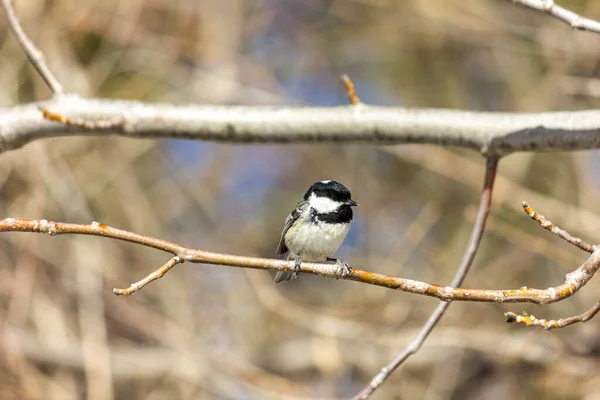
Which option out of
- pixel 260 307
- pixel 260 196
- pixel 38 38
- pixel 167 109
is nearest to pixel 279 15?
pixel 260 196

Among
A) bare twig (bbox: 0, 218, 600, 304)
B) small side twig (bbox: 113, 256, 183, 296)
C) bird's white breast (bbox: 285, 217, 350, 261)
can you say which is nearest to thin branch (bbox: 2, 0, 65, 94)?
bare twig (bbox: 0, 218, 600, 304)

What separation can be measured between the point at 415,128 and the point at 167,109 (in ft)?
3.46

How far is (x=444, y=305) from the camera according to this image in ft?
7.89

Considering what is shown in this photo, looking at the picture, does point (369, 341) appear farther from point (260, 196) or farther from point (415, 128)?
point (260, 196)

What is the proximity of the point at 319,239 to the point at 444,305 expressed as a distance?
2.10ft

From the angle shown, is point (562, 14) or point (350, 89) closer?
point (562, 14)

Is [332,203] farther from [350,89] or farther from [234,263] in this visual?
[234,263]

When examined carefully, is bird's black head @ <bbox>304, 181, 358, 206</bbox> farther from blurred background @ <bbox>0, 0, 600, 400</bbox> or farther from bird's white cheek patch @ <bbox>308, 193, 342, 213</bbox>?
blurred background @ <bbox>0, 0, 600, 400</bbox>

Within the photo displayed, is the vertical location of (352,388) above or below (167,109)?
below

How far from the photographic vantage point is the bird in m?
2.83

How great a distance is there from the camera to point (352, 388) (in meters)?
4.84

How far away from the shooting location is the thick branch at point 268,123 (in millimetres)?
2746

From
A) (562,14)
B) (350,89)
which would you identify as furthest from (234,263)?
(562,14)

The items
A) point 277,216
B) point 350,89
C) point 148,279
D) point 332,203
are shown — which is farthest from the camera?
point 277,216
